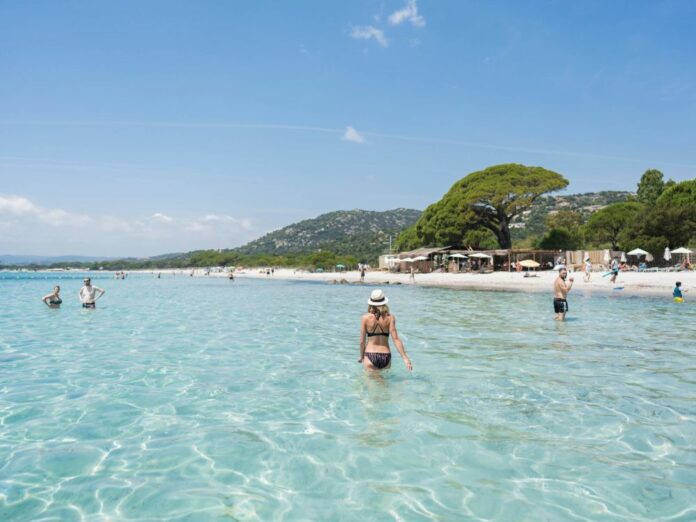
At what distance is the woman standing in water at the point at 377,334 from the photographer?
6.92m

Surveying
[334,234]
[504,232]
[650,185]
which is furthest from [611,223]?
[334,234]

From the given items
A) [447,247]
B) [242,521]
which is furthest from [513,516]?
[447,247]

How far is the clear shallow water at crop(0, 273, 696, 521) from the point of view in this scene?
13.3 feet

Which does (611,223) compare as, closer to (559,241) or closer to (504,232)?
(559,241)

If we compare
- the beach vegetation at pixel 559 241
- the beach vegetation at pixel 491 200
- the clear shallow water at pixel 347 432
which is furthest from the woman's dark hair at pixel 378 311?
the beach vegetation at pixel 559 241

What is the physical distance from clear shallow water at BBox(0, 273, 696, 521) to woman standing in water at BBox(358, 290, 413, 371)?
45 centimetres

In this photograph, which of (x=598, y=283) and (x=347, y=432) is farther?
(x=598, y=283)

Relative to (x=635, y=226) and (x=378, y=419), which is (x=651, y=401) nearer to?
(x=378, y=419)

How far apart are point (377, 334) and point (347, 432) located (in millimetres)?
1791

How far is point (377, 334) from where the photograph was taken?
7125 mm

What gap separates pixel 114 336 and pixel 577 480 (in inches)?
484

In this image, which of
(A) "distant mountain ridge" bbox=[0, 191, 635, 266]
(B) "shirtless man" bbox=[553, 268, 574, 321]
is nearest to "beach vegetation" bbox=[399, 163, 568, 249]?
(B) "shirtless man" bbox=[553, 268, 574, 321]

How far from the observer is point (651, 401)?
6727 mm

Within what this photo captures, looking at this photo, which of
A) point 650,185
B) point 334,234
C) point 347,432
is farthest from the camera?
point 334,234
